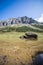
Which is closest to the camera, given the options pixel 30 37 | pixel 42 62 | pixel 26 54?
pixel 42 62

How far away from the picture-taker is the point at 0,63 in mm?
16234

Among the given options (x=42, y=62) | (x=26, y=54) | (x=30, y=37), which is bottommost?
(x=30, y=37)

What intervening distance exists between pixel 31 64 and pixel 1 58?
4053 millimetres

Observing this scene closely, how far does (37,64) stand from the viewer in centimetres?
1534

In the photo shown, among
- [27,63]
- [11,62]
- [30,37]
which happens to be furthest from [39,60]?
[30,37]

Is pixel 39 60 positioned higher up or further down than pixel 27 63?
higher up

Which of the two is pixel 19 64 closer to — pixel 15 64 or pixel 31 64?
pixel 15 64

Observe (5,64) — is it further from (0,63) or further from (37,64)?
(37,64)

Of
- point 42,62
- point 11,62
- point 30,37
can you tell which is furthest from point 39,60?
point 30,37

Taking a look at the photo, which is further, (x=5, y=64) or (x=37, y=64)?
(x=5, y=64)

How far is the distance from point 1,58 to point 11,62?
4.82 ft

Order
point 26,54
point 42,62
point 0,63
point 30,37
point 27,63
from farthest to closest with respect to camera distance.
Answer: point 30,37
point 26,54
point 27,63
point 0,63
point 42,62

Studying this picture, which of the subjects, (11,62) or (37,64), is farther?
(11,62)

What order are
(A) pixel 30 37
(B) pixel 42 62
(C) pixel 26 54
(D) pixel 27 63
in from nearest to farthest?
(B) pixel 42 62 < (D) pixel 27 63 < (C) pixel 26 54 < (A) pixel 30 37
